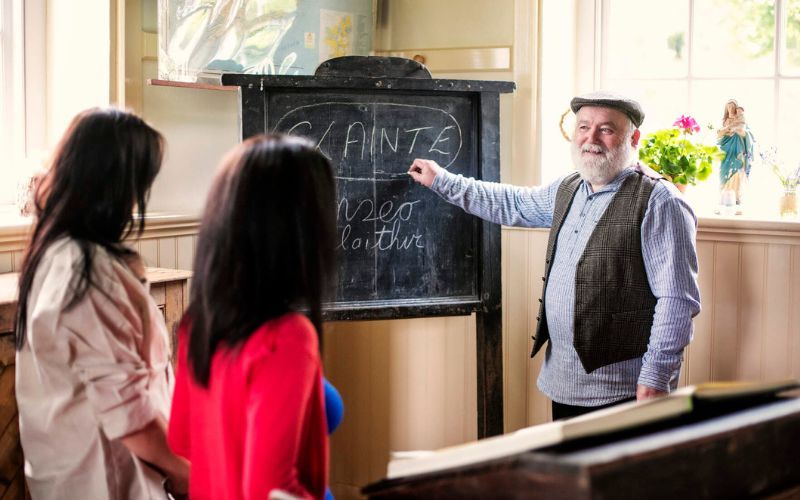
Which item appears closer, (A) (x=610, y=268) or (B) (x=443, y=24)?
(A) (x=610, y=268)

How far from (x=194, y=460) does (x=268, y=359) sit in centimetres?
30

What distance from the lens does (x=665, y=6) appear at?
10.5ft

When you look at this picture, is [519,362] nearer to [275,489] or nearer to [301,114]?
[301,114]

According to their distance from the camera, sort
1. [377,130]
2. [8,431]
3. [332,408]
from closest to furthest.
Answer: [332,408] → [8,431] → [377,130]

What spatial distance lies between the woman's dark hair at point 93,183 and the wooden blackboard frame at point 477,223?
0.96 meters

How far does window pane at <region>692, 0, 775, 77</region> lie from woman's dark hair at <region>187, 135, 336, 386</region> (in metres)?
2.34

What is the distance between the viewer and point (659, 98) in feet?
10.6

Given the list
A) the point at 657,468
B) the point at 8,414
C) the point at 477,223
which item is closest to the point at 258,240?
the point at 657,468

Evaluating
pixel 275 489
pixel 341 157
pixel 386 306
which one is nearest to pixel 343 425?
pixel 386 306

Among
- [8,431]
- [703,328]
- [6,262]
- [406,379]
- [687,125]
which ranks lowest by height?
[406,379]

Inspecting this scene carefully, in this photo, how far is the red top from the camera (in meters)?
1.14

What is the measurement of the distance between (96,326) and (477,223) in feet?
4.79

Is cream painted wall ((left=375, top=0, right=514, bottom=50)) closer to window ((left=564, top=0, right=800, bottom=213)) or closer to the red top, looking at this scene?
window ((left=564, top=0, right=800, bottom=213))

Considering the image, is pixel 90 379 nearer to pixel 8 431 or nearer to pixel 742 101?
pixel 8 431
